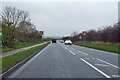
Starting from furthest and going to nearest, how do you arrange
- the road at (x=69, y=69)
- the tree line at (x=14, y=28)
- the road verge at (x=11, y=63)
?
the tree line at (x=14, y=28), the road verge at (x=11, y=63), the road at (x=69, y=69)

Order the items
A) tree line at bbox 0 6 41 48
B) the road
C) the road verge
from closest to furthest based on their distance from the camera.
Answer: the road < the road verge < tree line at bbox 0 6 41 48

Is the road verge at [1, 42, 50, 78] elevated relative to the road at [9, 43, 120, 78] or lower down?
elevated

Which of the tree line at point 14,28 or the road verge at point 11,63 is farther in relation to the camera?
the tree line at point 14,28

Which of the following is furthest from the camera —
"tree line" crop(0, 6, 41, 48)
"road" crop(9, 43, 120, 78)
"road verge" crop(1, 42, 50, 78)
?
"tree line" crop(0, 6, 41, 48)

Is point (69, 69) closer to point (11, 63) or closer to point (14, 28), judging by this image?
point (11, 63)

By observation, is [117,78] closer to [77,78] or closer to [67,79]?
[77,78]

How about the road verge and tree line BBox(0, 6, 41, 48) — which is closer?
the road verge

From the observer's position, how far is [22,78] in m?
5.66

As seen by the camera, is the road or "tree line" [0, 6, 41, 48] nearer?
the road

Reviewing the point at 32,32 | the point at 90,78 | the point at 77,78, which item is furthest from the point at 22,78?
the point at 32,32

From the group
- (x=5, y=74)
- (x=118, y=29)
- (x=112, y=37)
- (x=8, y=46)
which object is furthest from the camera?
(x=112, y=37)

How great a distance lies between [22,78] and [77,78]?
7.40 feet

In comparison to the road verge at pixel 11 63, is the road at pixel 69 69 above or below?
below

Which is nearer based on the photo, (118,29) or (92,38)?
(118,29)
